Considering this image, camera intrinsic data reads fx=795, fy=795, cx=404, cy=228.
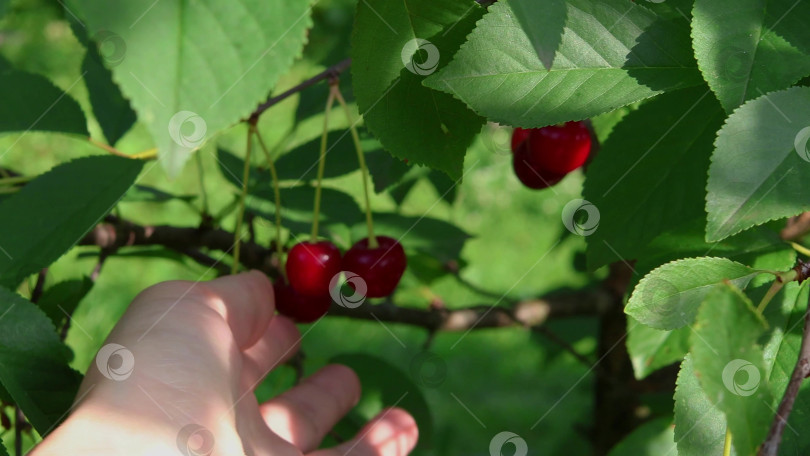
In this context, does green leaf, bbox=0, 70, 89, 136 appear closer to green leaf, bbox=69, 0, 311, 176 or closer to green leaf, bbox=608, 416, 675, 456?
green leaf, bbox=69, 0, 311, 176

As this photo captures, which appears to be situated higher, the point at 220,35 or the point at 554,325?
the point at 554,325

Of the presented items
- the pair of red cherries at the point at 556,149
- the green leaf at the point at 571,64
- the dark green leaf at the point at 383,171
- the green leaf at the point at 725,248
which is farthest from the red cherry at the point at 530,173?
the green leaf at the point at 571,64

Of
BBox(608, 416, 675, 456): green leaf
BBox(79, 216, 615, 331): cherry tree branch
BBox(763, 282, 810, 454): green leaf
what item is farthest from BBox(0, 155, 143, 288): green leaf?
BBox(608, 416, 675, 456): green leaf

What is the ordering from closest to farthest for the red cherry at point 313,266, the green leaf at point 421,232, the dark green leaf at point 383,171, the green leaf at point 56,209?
the green leaf at point 56,209
the red cherry at point 313,266
the dark green leaf at point 383,171
the green leaf at point 421,232

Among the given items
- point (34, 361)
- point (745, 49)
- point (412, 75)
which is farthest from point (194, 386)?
point (745, 49)

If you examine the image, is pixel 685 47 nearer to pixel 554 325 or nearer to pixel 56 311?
pixel 56 311

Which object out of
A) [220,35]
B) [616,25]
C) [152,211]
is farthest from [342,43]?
[152,211]

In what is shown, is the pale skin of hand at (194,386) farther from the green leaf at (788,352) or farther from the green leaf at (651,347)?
the green leaf at (788,352)
